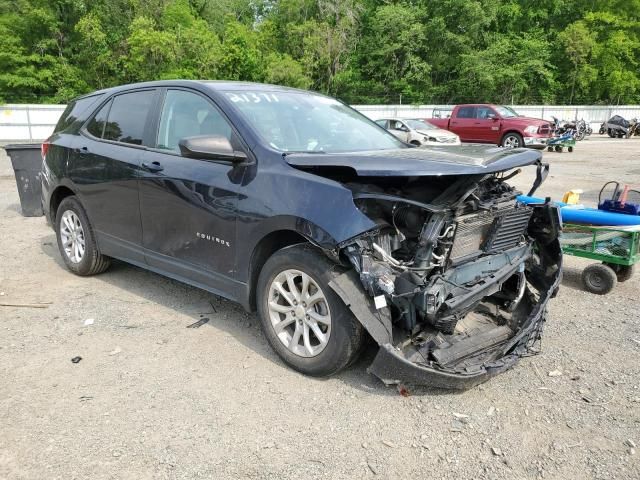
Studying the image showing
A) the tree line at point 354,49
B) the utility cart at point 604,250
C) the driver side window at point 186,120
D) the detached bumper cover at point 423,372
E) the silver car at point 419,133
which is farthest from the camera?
the tree line at point 354,49

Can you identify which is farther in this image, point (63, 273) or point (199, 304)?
point (63, 273)

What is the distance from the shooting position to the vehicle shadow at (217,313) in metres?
3.37

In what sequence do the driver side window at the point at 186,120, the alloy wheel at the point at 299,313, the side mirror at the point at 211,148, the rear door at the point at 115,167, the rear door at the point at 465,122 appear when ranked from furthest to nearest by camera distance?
the rear door at the point at 465,122, the rear door at the point at 115,167, the driver side window at the point at 186,120, the side mirror at the point at 211,148, the alloy wheel at the point at 299,313

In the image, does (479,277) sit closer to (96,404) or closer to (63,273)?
(96,404)

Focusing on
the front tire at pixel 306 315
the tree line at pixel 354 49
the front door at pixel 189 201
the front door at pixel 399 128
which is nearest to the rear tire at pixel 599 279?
the front tire at pixel 306 315

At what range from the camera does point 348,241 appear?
3027 mm

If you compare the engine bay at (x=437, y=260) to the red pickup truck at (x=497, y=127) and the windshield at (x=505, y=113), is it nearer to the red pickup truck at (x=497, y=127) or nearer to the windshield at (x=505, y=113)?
the red pickup truck at (x=497, y=127)

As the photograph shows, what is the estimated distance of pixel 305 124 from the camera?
4.08 metres

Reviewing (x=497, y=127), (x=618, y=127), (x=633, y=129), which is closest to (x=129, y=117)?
(x=497, y=127)

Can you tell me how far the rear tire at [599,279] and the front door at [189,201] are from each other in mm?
3506

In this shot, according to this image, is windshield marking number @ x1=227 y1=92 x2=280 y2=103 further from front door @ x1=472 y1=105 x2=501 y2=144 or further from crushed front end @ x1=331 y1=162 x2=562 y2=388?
front door @ x1=472 y1=105 x2=501 y2=144

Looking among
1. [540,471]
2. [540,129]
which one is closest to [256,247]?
[540,471]

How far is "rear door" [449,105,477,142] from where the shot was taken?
22.1 metres

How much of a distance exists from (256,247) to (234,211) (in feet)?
0.98
